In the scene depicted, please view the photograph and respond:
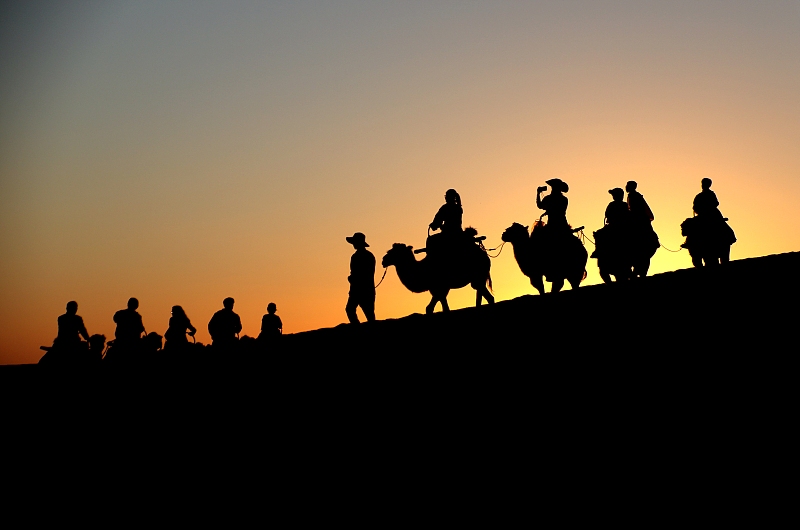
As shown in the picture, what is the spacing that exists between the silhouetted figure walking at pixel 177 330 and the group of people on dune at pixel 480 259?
0.06 feet

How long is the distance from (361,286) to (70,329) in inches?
203

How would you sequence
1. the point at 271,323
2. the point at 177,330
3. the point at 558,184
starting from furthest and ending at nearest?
the point at 271,323
the point at 177,330
the point at 558,184

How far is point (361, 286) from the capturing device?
1725 cm

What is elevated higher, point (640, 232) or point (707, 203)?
point (707, 203)

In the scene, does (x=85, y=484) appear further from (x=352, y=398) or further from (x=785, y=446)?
(x=785, y=446)

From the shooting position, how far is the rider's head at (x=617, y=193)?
1744 cm

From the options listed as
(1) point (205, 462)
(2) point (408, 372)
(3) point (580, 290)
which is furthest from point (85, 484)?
(3) point (580, 290)

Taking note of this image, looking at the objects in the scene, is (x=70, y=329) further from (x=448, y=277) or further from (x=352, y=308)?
(x=448, y=277)

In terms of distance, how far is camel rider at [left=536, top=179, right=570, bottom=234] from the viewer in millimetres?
16625

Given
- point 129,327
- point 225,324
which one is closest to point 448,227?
point 225,324

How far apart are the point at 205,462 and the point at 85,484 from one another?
1666mm

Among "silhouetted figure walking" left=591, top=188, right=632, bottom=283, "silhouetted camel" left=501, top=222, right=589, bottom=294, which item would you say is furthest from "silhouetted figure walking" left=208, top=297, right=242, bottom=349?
"silhouetted figure walking" left=591, top=188, right=632, bottom=283

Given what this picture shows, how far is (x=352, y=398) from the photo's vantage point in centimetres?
1235

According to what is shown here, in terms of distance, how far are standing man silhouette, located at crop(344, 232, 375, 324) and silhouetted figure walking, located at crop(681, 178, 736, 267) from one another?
6.17 metres
